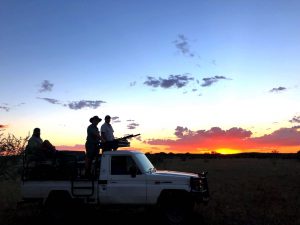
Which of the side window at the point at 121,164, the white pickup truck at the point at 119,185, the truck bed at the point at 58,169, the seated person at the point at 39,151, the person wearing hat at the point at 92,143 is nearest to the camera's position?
the white pickup truck at the point at 119,185

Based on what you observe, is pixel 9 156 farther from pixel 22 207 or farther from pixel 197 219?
pixel 197 219

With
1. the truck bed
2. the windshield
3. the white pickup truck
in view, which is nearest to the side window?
the white pickup truck

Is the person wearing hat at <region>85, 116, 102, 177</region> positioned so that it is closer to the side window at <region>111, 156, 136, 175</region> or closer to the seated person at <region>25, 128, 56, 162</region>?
the side window at <region>111, 156, 136, 175</region>

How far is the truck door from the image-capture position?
13227 mm

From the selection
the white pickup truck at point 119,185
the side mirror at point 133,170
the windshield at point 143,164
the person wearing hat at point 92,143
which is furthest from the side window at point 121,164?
the person wearing hat at point 92,143

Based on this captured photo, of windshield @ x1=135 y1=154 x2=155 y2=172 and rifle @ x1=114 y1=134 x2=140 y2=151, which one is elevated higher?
rifle @ x1=114 y1=134 x2=140 y2=151

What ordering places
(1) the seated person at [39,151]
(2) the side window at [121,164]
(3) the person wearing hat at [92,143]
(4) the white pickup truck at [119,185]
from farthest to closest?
(1) the seated person at [39,151] → (3) the person wearing hat at [92,143] → (2) the side window at [121,164] → (4) the white pickup truck at [119,185]

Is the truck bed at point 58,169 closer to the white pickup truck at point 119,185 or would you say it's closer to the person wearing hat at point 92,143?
the white pickup truck at point 119,185

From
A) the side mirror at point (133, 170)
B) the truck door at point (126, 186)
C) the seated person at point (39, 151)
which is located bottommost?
the truck door at point (126, 186)

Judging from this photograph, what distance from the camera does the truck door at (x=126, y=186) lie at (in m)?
13.2

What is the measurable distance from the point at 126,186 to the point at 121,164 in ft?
2.20

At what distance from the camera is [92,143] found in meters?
14.5

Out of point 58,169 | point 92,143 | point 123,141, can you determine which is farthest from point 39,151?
point 123,141

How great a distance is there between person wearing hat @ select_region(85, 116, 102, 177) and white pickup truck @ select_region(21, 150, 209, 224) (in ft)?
→ 0.73
